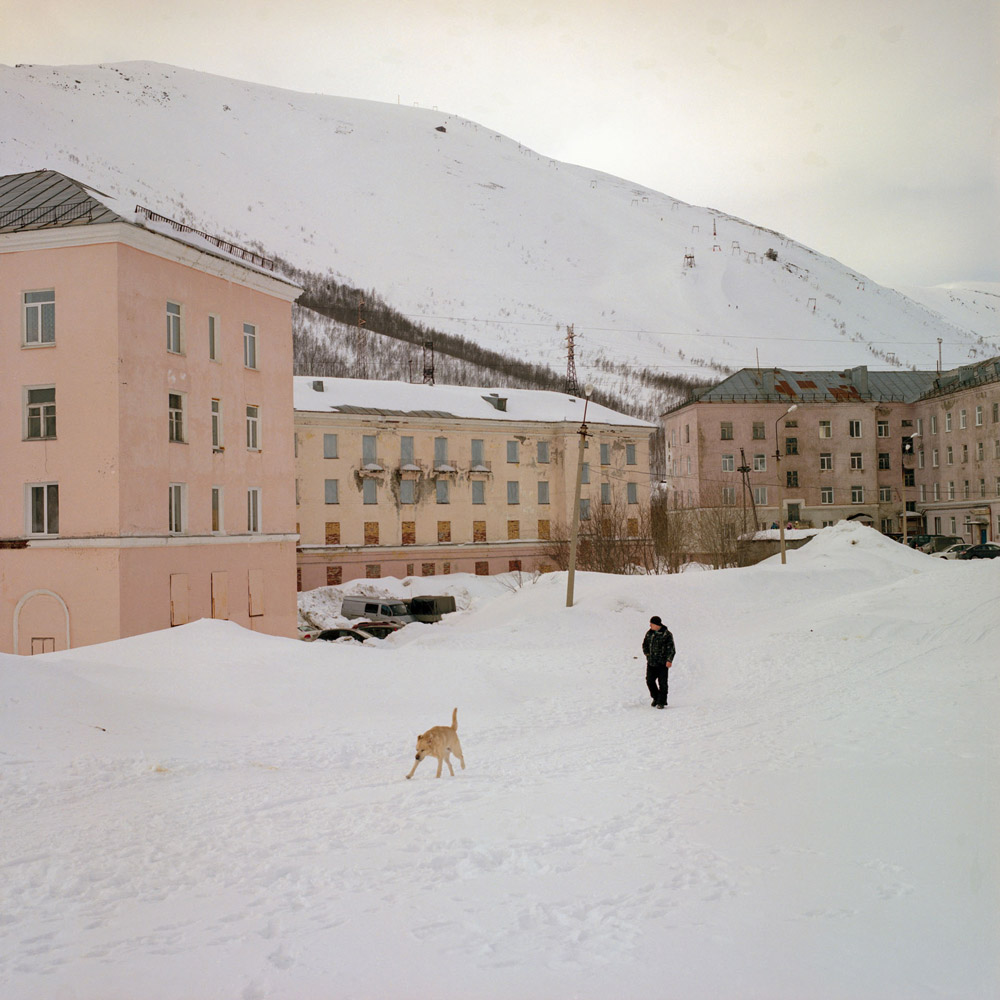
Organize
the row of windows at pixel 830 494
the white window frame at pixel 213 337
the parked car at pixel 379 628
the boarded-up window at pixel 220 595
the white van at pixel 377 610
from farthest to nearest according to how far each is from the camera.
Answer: the row of windows at pixel 830 494, the white van at pixel 377 610, the parked car at pixel 379 628, the white window frame at pixel 213 337, the boarded-up window at pixel 220 595

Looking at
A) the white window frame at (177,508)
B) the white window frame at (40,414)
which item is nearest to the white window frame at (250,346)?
the white window frame at (177,508)

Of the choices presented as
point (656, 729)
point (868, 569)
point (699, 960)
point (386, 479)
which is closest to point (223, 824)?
point (699, 960)

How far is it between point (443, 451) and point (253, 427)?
29.0m

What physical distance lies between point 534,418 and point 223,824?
57.3 meters

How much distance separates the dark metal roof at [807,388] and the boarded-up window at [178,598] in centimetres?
5546

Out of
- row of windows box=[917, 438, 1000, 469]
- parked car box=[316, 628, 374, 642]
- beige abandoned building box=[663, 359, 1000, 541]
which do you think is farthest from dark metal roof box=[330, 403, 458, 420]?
row of windows box=[917, 438, 1000, 469]

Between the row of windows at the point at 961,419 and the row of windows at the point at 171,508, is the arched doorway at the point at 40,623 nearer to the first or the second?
the row of windows at the point at 171,508

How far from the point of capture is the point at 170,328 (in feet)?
93.7

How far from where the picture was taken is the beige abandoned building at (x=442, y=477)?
58.1 m

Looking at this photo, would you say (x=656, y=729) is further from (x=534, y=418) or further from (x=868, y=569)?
(x=534, y=418)

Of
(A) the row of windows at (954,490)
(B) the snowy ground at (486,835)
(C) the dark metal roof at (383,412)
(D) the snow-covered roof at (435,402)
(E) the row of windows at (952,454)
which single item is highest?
(D) the snow-covered roof at (435,402)

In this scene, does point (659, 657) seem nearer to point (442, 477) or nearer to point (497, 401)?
point (442, 477)

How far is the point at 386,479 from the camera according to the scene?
59.4 m

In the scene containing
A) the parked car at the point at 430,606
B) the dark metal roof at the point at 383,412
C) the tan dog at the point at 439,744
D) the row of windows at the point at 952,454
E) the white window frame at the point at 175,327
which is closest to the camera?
the tan dog at the point at 439,744
